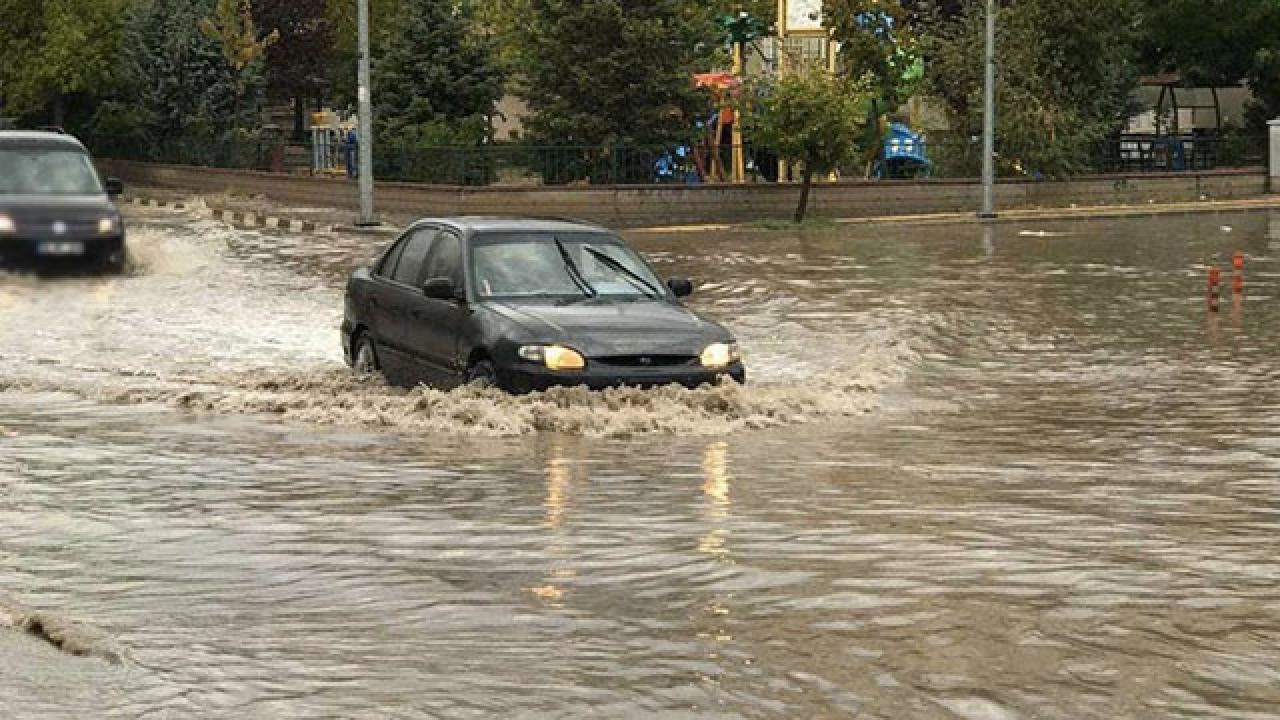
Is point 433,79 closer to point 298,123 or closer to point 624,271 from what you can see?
point 298,123

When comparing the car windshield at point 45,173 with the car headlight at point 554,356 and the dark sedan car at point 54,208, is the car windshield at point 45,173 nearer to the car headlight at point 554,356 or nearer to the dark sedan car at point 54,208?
the dark sedan car at point 54,208

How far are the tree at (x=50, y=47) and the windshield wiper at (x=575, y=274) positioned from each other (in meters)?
44.9

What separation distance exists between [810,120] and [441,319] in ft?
88.6

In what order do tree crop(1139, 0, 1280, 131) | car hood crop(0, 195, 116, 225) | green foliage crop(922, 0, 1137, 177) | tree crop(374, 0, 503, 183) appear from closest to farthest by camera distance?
car hood crop(0, 195, 116, 225) → tree crop(374, 0, 503, 183) → green foliage crop(922, 0, 1137, 177) → tree crop(1139, 0, 1280, 131)

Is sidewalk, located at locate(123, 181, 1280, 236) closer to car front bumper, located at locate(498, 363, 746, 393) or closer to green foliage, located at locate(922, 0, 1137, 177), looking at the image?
green foliage, located at locate(922, 0, 1137, 177)

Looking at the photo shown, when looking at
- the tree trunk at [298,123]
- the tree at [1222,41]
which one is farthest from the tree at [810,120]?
the tree trunk at [298,123]

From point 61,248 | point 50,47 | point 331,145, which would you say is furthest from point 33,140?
point 50,47

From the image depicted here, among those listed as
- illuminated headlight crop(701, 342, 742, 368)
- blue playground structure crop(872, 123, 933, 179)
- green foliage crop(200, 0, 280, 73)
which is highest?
green foliage crop(200, 0, 280, 73)

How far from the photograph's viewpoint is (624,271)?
593 inches

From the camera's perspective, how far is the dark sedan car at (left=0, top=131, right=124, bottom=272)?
23.3 m

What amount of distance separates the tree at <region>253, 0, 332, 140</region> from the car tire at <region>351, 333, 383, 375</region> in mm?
44693

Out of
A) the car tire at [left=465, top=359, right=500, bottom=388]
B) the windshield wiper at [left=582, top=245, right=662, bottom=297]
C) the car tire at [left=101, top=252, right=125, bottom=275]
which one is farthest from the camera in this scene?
the car tire at [left=101, top=252, right=125, bottom=275]

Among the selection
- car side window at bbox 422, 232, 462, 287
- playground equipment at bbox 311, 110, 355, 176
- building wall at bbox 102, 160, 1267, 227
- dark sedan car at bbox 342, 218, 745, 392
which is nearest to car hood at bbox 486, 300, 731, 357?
dark sedan car at bbox 342, 218, 745, 392

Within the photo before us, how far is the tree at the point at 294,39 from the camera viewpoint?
59.4m
